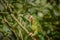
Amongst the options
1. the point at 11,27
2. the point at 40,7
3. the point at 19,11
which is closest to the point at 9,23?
the point at 11,27

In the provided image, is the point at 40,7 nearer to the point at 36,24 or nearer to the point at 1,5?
the point at 36,24

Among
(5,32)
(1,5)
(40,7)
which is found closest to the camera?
(5,32)

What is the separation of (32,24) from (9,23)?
20 centimetres

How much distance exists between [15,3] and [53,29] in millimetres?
435

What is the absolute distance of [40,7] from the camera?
1.82 metres

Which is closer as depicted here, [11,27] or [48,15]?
[11,27]

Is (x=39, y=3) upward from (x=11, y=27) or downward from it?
upward

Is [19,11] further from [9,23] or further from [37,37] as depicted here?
[37,37]

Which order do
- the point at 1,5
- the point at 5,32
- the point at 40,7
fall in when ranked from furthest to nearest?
the point at 40,7 → the point at 1,5 → the point at 5,32

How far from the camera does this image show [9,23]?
1.61 m

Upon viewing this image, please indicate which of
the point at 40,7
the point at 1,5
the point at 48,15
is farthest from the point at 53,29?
the point at 1,5

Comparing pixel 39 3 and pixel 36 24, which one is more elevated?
pixel 39 3

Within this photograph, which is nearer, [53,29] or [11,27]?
[11,27]

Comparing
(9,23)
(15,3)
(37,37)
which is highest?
(15,3)
